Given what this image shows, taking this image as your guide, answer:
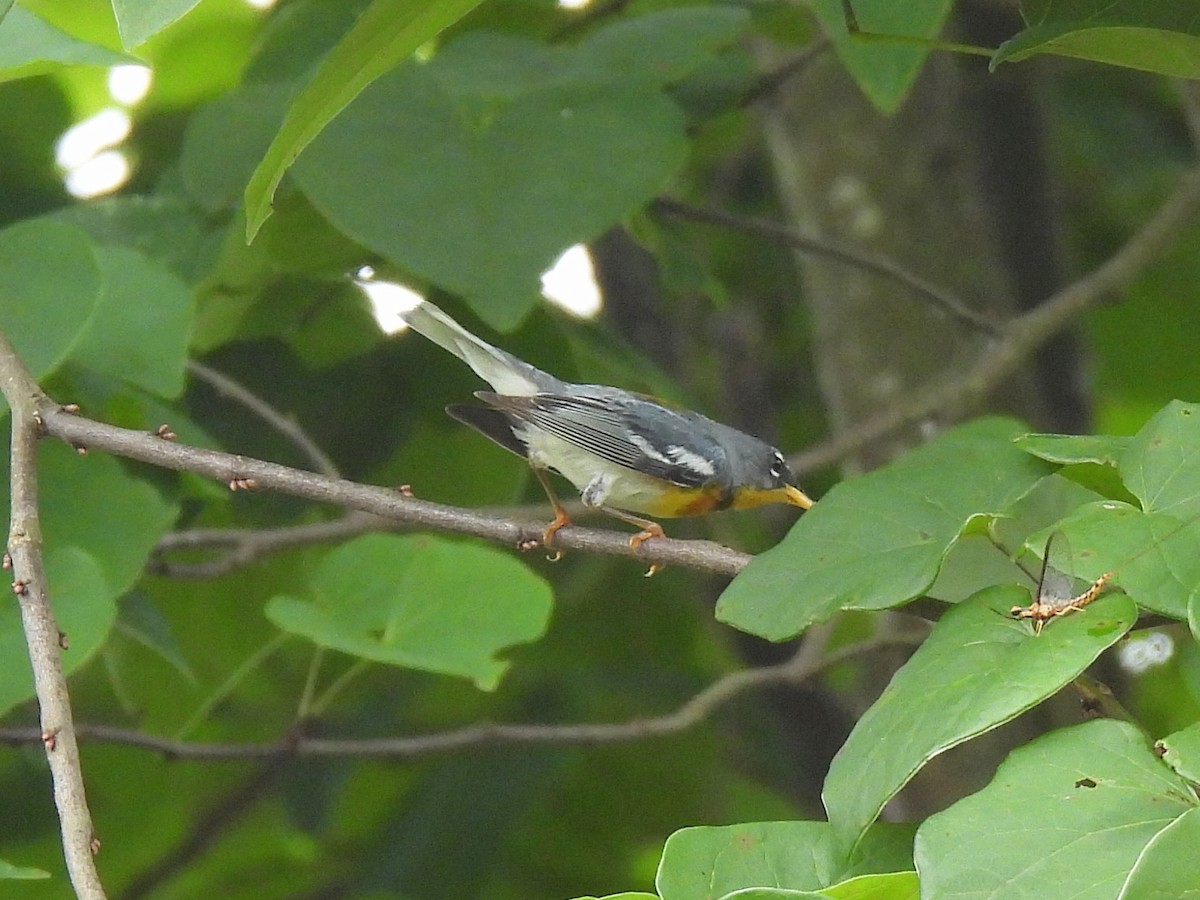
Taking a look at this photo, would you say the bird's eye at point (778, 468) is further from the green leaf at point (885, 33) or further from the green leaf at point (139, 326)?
the green leaf at point (139, 326)

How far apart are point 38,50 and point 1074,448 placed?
4.08 feet

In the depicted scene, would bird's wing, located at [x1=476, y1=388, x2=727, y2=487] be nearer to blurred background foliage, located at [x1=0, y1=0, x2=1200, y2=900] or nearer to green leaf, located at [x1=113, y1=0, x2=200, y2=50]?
blurred background foliage, located at [x1=0, y1=0, x2=1200, y2=900]

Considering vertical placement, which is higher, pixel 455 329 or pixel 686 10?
pixel 686 10

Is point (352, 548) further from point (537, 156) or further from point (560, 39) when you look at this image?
point (560, 39)

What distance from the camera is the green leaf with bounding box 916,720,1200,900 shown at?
1.12 m

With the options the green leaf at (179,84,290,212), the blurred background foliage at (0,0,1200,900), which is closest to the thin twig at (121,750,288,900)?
the blurred background foliage at (0,0,1200,900)

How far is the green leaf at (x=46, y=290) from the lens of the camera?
76.6 inches

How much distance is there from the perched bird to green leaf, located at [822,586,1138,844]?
52.7 inches

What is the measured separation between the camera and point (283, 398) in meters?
2.90

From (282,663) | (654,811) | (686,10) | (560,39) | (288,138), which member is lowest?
(654,811)

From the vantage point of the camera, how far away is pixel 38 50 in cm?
172

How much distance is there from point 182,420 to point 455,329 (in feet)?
1.54

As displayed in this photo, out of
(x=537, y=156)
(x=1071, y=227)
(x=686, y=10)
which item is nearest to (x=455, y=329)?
(x=537, y=156)

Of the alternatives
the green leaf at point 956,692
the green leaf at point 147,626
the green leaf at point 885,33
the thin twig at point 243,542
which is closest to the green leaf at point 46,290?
the green leaf at point 147,626
